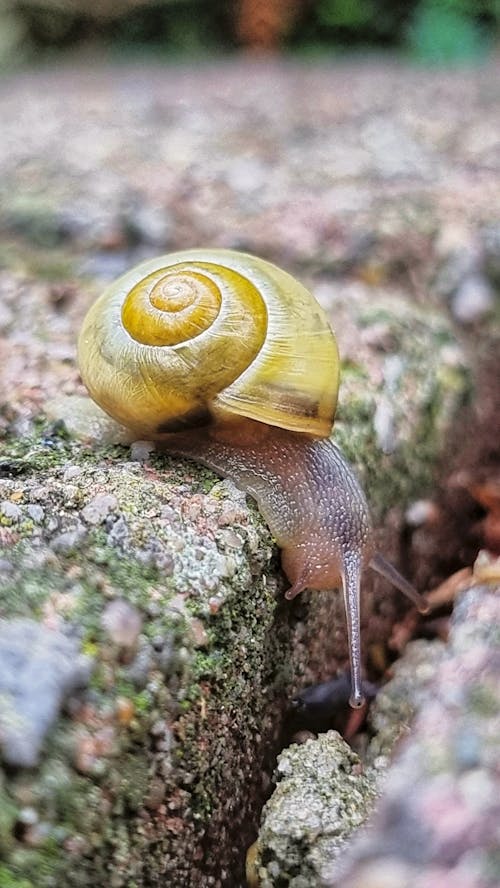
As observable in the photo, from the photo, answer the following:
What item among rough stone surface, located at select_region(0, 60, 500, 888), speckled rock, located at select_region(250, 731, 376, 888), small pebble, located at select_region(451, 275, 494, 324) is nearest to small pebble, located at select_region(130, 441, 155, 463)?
rough stone surface, located at select_region(0, 60, 500, 888)

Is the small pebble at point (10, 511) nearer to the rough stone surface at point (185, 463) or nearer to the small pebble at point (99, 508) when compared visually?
the rough stone surface at point (185, 463)

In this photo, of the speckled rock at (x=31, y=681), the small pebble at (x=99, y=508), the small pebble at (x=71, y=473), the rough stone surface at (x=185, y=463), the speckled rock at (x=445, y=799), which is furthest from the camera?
the small pebble at (x=71, y=473)

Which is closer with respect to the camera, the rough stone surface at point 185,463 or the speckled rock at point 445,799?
the speckled rock at point 445,799

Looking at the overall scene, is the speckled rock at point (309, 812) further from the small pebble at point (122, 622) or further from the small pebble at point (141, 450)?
the small pebble at point (141, 450)

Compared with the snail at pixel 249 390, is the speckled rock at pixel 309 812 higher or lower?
lower

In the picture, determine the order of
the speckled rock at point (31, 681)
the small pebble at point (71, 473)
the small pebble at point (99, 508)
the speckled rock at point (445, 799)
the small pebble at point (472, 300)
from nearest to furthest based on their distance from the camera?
the speckled rock at point (445, 799)
the speckled rock at point (31, 681)
the small pebble at point (99, 508)
the small pebble at point (71, 473)
the small pebble at point (472, 300)

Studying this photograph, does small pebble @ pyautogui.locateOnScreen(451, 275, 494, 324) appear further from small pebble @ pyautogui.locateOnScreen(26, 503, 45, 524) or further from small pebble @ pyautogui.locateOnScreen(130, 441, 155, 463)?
small pebble @ pyautogui.locateOnScreen(26, 503, 45, 524)

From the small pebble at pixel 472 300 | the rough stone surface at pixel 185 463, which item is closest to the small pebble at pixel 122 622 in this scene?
the rough stone surface at pixel 185 463

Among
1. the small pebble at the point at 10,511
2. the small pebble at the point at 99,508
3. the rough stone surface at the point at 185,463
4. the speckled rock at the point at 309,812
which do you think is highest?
the small pebble at the point at 99,508
